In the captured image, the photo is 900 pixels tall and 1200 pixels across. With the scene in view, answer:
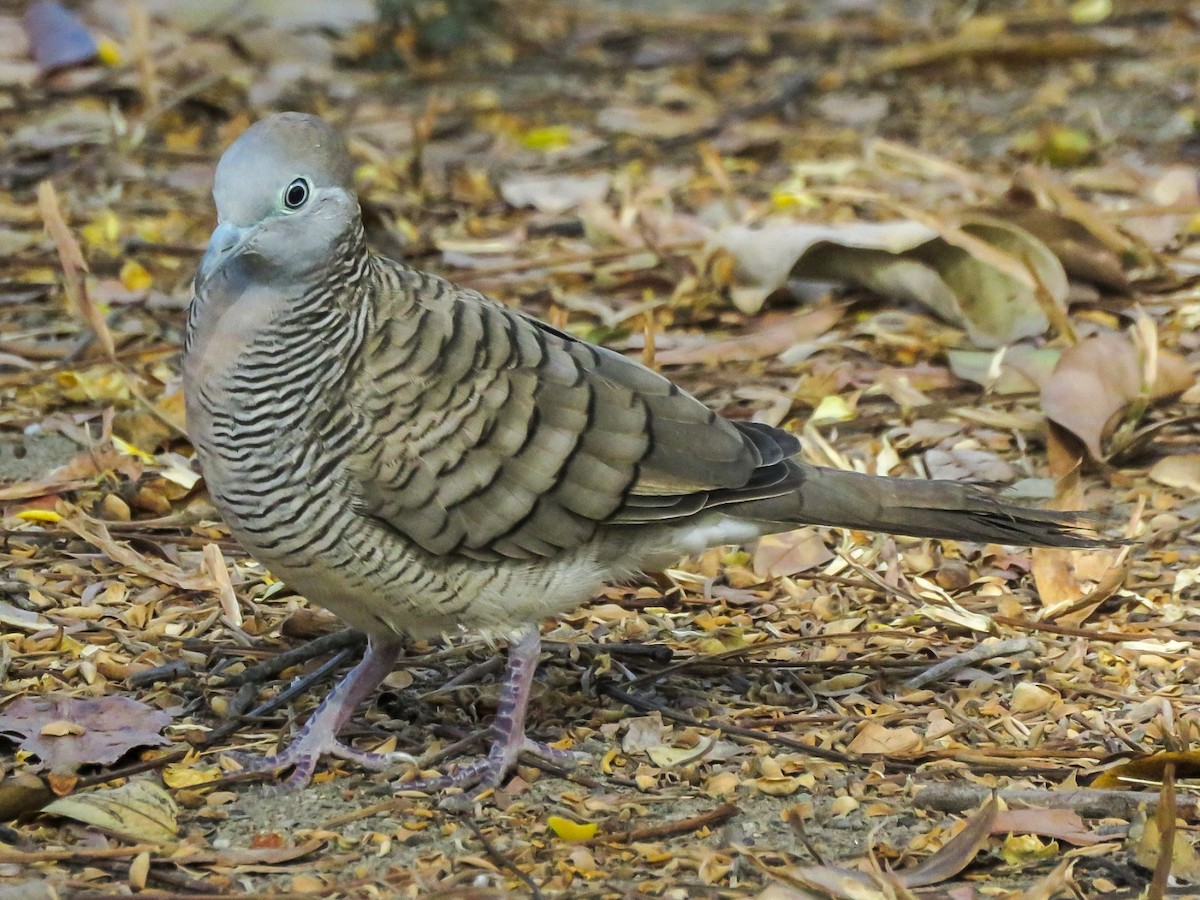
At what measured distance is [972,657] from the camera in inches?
171

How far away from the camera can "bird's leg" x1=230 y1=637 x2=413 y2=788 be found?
386 centimetres

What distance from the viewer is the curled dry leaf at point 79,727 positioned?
12.3 ft

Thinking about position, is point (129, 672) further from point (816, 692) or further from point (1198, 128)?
point (1198, 128)

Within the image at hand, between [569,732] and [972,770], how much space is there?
980 millimetres

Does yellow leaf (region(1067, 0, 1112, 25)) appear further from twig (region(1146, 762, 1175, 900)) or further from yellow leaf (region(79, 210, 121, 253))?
twig (region(1146, 762, 1175, 900))

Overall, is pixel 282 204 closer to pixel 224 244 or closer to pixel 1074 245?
pixel 224 244

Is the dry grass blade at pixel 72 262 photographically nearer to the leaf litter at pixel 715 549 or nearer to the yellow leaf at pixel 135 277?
the leaf litter at pixel 715 549

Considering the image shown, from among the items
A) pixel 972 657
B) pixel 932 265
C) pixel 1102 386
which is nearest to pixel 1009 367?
pixel 1102 386

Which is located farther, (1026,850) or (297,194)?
(297,194)

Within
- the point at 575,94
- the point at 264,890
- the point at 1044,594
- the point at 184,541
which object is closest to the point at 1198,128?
the point at 575,94

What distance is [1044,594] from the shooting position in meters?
4.68

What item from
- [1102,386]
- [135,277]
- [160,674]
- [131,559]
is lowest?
[160,674]

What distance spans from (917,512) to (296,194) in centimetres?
169

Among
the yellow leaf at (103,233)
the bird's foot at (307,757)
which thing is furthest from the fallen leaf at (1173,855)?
the yellow leaf at (103,233)
